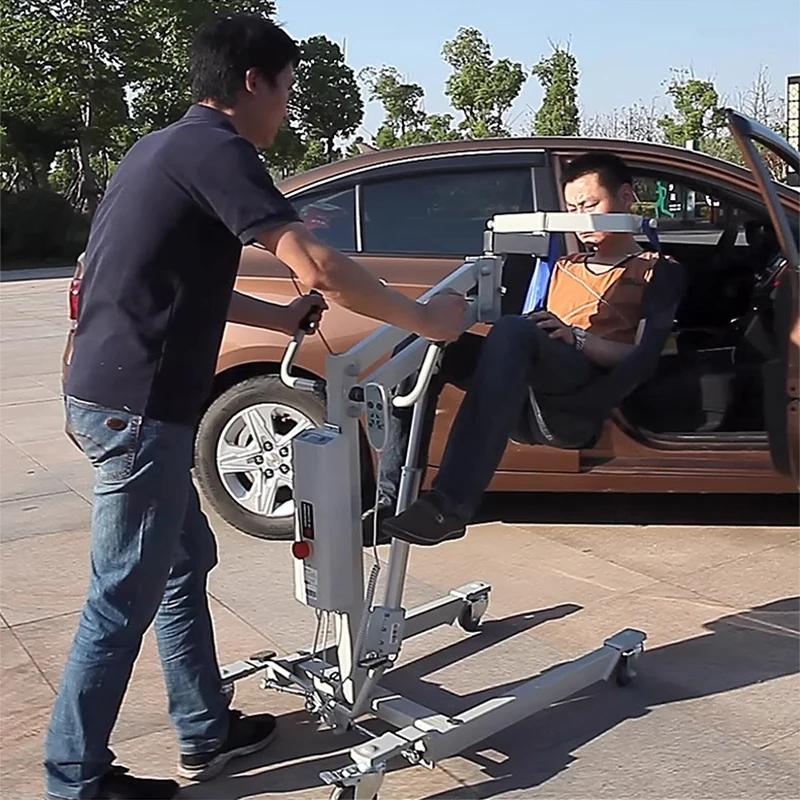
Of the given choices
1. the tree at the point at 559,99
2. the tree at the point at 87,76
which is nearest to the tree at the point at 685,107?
the tree at the point at 559,99

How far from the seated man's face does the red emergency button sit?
176 centimetres

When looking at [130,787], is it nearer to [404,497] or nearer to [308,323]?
[404,497]

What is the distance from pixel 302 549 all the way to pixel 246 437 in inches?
80.9

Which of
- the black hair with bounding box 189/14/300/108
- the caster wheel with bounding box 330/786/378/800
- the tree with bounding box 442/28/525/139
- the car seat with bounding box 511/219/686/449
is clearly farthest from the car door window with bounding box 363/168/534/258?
the tree with bounding box 442/28/525/139

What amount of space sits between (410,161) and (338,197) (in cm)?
36

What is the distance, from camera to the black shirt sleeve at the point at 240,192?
2.40 m

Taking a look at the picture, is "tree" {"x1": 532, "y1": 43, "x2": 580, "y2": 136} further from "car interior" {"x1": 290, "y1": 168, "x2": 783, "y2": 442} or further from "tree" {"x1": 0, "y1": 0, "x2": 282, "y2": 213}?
"car interior" {"x1": 290, "y1": 168, "x2": 783, "y2": 442}

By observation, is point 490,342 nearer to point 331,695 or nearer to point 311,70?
point 331,695

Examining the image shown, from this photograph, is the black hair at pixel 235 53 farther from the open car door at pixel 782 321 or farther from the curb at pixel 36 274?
the curb at pixel 36 274

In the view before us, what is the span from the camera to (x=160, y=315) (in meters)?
2.59

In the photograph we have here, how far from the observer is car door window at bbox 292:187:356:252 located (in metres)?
5.02

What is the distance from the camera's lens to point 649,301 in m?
3.73

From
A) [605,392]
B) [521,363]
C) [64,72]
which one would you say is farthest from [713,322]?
[64,72]

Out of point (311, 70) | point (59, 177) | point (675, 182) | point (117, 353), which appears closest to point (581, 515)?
point (675, 182)
